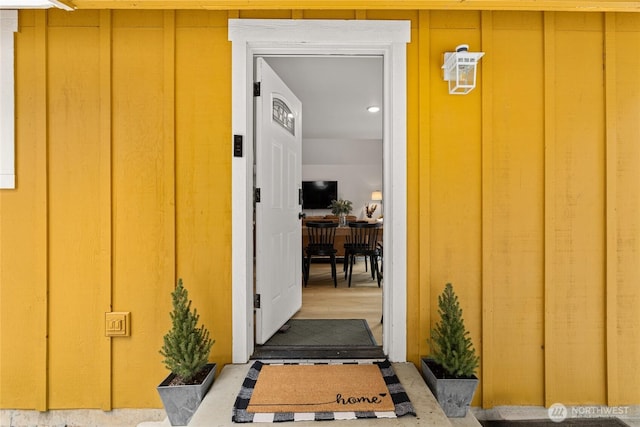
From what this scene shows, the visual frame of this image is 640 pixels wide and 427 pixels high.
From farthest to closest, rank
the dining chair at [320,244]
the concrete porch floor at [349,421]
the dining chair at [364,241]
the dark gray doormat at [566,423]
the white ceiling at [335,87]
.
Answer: the dining chair at [364,241] < the dining chair at [320,244] < the white ceiling at [335,87] < the dark gray doormat at [566,423] < the concrete porch floor at [349,421]

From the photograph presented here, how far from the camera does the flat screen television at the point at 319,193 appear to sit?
838cm

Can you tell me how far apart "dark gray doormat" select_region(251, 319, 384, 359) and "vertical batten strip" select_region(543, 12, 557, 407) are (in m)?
1.02

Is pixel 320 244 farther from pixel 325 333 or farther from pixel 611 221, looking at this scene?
pixel 611 221

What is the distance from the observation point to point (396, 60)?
199cm

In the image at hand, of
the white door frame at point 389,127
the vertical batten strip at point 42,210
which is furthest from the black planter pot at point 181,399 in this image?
the vertical batten strip at point 42,210

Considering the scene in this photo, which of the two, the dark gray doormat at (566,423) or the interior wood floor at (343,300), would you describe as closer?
the dark gray doormat at (566,423)

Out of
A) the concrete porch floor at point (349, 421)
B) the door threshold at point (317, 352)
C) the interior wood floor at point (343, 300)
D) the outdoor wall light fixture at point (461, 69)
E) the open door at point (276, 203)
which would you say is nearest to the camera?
the concrete porch floor at point (349, 421)

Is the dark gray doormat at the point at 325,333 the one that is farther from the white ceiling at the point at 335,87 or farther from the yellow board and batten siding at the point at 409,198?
the white ceiling at the point at 335,87

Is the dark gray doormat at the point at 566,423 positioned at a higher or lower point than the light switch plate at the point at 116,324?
lower

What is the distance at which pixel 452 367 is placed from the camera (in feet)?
5.70

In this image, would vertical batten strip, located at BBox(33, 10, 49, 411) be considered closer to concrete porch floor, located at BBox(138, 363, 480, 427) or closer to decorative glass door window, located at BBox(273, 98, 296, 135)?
concrete porch floor, located at BBox(138, 363, 480, 427)

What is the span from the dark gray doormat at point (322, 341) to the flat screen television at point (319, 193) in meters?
5.72

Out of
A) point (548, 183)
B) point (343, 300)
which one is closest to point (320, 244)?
point (343, 300)

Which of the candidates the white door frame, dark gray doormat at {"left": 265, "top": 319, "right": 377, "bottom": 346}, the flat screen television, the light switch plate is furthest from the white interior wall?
the light switch plate
